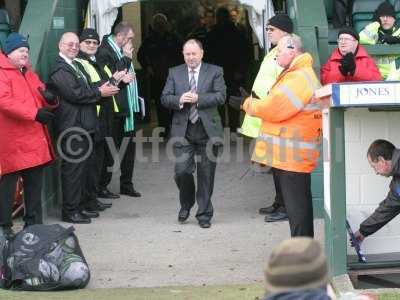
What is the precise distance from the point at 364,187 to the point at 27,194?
290 cm

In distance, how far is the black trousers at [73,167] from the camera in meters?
8.75

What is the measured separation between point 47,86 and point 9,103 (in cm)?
93

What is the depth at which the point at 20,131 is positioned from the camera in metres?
7.87

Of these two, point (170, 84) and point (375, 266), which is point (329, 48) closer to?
point (170, 84)

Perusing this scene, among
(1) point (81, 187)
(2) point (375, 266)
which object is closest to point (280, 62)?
(2) point (375, 266)

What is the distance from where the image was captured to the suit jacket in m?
8.41

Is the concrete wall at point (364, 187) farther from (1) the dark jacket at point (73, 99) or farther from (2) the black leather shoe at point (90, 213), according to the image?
(2) the black leather shoe at point (90, 213)

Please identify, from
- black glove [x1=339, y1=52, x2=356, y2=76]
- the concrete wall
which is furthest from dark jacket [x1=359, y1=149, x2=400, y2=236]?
black glove [x1=339, y1=52, x2=356, y2=76]

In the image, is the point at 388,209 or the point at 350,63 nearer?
the point at 388,209

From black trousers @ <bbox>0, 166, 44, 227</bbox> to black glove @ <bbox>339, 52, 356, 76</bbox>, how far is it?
2746 mm

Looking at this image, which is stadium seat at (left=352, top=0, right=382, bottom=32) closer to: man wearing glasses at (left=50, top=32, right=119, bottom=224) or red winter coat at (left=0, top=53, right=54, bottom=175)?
man wearing glasses at (left=50, top=32, right=119, bottom=224)

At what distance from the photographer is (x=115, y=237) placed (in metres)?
8.31

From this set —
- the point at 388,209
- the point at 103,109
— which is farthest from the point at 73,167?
the point at 388,209

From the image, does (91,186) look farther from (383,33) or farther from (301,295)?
(301,295)
